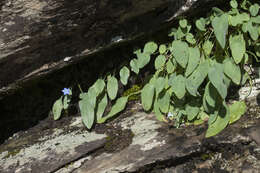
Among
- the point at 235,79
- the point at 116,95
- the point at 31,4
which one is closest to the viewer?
the point at 31,4

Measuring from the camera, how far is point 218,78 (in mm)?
2578

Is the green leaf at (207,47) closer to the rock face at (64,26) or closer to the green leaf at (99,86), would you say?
the rock face at (64,26)

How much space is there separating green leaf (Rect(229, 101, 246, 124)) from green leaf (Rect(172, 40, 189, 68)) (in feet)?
1.77

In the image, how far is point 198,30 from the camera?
122 inches

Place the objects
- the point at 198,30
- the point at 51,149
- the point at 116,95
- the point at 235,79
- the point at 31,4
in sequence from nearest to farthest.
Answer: the point at 31,4 < the point at 235,79 < the point at 51,149 < the point at 198,30 < the point at 116,95

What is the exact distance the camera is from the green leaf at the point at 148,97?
3.01 metres

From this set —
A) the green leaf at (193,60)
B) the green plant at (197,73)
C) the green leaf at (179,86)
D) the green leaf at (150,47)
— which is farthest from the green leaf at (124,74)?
the green leaf at (193,60)

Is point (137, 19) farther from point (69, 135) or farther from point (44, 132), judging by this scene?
point (44, 132)

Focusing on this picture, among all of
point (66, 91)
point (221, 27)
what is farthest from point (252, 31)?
point (66, 91)

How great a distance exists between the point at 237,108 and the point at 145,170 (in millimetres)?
926

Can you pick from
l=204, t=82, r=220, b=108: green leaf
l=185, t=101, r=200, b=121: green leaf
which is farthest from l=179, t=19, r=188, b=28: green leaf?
l=185, t=101, r=200, b=121: green leaf

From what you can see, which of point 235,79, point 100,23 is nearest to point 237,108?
point 235,79

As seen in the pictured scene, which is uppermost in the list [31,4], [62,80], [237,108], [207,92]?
[31,4]

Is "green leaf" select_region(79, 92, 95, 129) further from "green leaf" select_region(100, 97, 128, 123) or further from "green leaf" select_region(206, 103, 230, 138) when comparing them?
"green leaf" select_region(206, 103, 230, 138)
